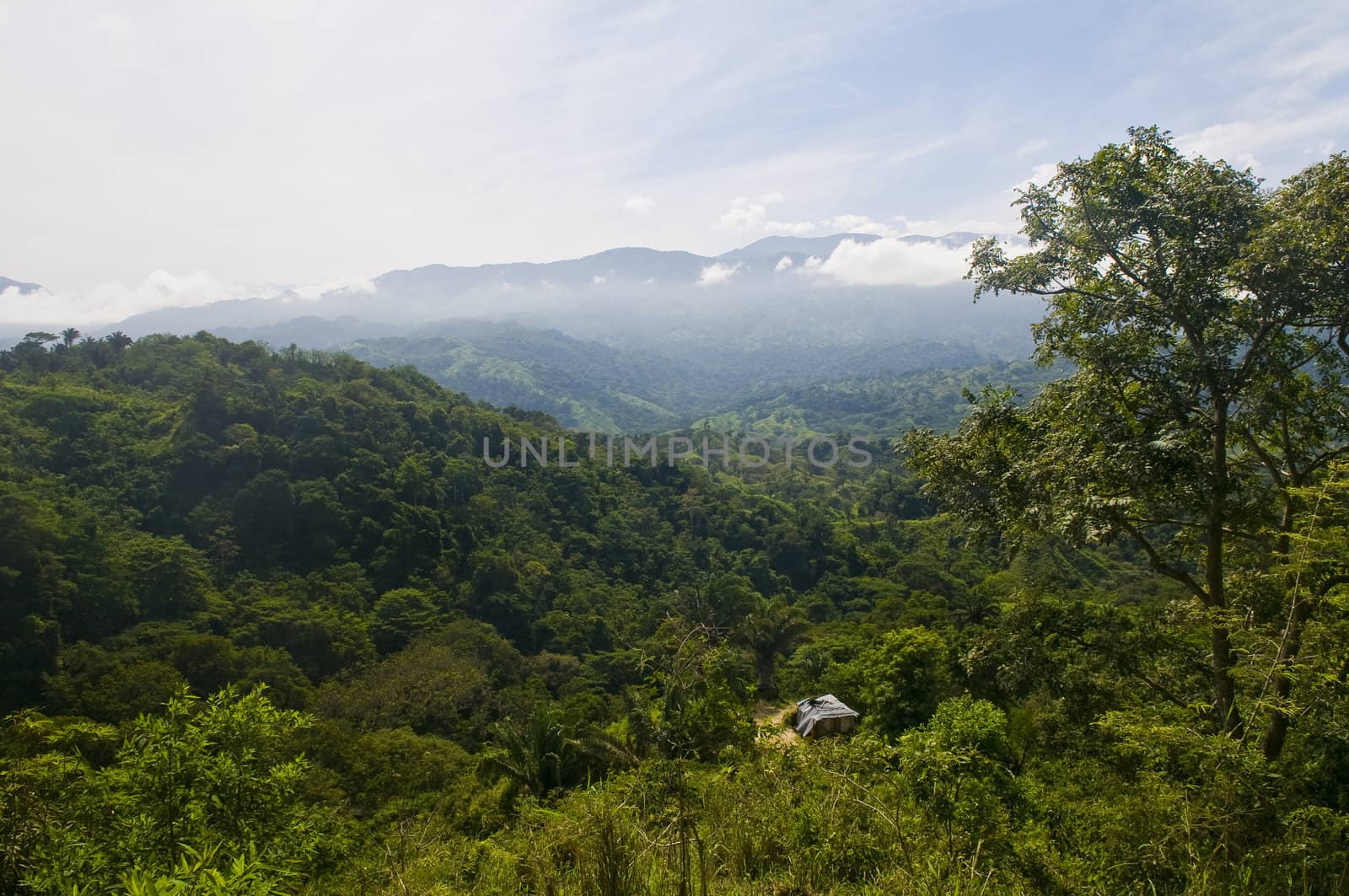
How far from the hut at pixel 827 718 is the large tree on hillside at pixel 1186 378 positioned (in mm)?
9918

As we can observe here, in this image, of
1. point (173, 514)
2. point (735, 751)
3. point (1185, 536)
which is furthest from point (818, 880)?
point (173, 514)

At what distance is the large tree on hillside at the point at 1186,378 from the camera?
14.8 ft

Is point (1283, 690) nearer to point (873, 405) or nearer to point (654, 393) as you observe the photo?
point (873, 405)

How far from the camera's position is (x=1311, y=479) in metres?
5.45

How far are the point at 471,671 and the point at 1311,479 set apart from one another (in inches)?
839

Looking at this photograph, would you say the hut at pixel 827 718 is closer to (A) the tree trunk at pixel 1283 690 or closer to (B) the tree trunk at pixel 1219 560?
(B) the tree trunk at pixel 1219 560

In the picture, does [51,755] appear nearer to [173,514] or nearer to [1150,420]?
[1150,420]

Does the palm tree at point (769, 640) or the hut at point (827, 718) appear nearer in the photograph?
the hut at point (827, 718)

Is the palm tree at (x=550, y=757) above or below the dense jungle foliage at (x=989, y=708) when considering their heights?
below

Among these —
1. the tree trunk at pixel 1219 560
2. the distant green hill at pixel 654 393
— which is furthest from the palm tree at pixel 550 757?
the distant green hill at pixel 654 393

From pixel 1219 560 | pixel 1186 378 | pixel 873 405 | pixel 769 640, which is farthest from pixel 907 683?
pixel 873 405

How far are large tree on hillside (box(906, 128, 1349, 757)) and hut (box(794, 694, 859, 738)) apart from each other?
9.92 metres

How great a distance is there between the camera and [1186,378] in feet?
15.8

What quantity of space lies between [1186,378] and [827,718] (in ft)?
37.6
